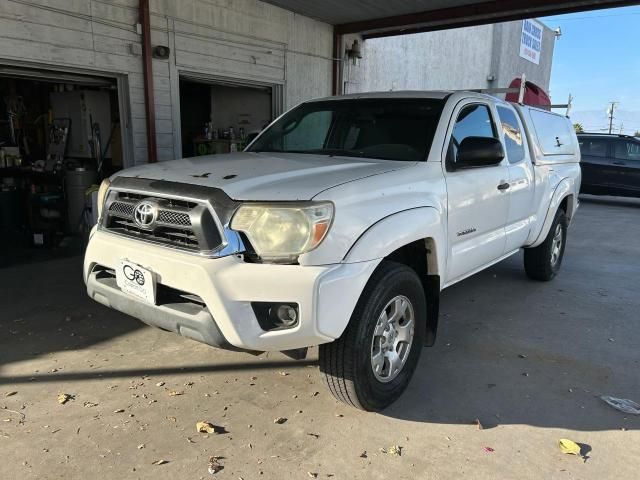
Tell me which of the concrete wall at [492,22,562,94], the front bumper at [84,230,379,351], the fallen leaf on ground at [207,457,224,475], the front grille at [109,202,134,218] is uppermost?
the concrete wall at [492,22,562,94]

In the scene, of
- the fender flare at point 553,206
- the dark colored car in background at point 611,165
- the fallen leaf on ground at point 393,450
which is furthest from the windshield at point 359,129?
the dark colored car in background at point 611,165

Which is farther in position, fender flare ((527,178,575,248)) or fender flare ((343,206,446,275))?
fender flare ((527,178,575,248))

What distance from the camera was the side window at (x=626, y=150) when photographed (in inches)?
526

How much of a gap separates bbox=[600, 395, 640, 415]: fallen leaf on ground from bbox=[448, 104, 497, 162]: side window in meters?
1.85

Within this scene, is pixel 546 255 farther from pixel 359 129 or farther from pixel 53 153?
pixel 53 153

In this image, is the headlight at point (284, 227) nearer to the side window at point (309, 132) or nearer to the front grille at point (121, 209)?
the front grille at point (121, 209)

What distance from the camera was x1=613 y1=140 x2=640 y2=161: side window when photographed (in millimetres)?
13354

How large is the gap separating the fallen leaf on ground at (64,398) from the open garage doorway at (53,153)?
3755 mm

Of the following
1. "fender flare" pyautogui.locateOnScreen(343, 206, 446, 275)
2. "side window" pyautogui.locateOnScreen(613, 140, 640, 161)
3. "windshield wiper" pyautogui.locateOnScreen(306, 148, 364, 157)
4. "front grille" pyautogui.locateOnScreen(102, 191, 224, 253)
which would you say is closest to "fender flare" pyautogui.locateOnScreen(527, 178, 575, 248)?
"fender flare" pyautogui.locateOnScreen(343, 206, 446, 275)

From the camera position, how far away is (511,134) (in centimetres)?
471

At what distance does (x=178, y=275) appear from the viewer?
2654 mm

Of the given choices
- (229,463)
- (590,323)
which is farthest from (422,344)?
(590,323)

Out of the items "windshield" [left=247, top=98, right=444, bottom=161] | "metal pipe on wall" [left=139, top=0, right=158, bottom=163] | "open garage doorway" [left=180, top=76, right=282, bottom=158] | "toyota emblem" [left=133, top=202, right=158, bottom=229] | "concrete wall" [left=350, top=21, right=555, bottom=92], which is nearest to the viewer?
"toyota emblem" [left=133, top=202, right=158, bottom=229]

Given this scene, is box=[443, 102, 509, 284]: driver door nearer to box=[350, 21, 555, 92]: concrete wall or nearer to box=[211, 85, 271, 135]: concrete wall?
box=[211, 85, 271, 135]: concrete wall
